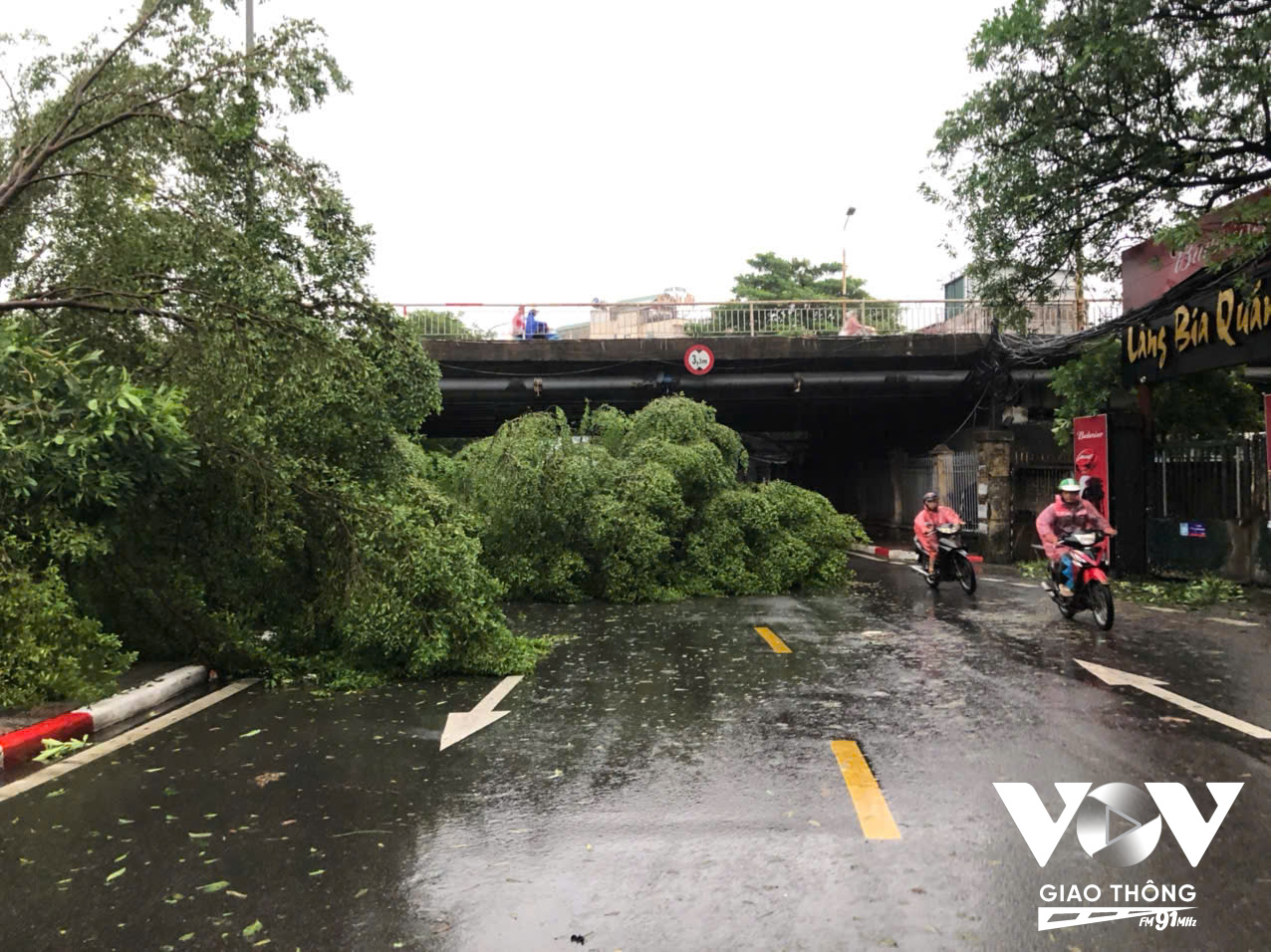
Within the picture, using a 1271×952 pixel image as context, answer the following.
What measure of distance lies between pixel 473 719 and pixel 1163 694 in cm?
522

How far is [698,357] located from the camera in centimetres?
2484

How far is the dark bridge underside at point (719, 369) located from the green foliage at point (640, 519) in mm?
8370

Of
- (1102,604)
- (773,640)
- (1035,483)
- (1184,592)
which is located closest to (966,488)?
(1035,483)

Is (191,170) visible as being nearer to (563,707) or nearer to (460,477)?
(563,707)

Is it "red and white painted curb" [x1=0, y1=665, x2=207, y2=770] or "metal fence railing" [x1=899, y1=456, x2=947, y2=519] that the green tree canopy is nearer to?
"metal fence railing" [x1=899, y1=456, x2=947, y2=519]

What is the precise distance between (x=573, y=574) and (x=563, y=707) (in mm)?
7889

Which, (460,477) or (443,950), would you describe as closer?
(443,950)

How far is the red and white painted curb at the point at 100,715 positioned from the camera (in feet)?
20.5

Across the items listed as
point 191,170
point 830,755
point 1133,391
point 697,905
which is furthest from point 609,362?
point 697,905

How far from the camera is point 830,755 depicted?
580cm

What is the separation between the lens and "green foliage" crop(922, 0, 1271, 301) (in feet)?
37.9

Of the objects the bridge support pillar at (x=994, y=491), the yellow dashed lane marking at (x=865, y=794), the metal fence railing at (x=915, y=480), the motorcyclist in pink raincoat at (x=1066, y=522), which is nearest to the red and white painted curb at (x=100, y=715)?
the yellow dashed lane marking at (x=865, y=794)

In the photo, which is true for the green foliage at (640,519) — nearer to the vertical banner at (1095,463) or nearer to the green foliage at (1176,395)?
the vertical banner at (1095,463)

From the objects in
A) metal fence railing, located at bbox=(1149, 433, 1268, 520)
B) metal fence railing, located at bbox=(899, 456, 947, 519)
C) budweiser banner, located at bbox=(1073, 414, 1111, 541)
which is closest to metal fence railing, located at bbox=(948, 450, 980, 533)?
metal fence railing, located at bbox=(899, 456, 947, 519)
